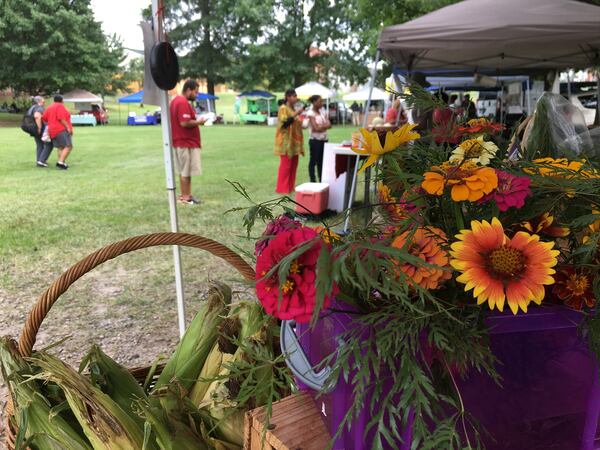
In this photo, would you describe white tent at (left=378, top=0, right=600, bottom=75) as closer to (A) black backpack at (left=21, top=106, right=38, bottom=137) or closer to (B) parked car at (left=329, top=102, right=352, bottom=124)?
(A) black backpack at (left=21, top=106, right=38, bottom=137)

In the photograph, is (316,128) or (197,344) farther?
(316,128)

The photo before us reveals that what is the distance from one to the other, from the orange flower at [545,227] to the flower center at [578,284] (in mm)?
67

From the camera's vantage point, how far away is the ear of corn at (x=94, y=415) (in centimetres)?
100

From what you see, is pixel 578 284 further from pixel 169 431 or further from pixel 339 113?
pixel 339 113

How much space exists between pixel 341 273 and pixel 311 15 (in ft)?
133

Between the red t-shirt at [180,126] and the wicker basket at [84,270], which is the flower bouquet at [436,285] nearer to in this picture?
the wicker basket at [84,270]

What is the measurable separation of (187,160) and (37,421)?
5.50 metres

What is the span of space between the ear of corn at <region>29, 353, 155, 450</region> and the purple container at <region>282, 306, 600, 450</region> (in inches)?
19.9

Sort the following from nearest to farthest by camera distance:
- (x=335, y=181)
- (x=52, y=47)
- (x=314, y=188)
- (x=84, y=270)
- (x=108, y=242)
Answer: (x=84, y=270), (x=108, y=242), (x=314, y=188), (x=335, y=181), (x=52, y=47)

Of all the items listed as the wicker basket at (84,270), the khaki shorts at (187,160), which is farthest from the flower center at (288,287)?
the khaki shorts at (187,160)

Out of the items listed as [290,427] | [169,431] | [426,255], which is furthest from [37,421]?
[426,255]

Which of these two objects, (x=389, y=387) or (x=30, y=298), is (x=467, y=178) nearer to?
(x=389, y=387)

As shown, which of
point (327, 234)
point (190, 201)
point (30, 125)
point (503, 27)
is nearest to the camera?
point (327, 234)

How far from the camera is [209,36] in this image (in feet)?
130
